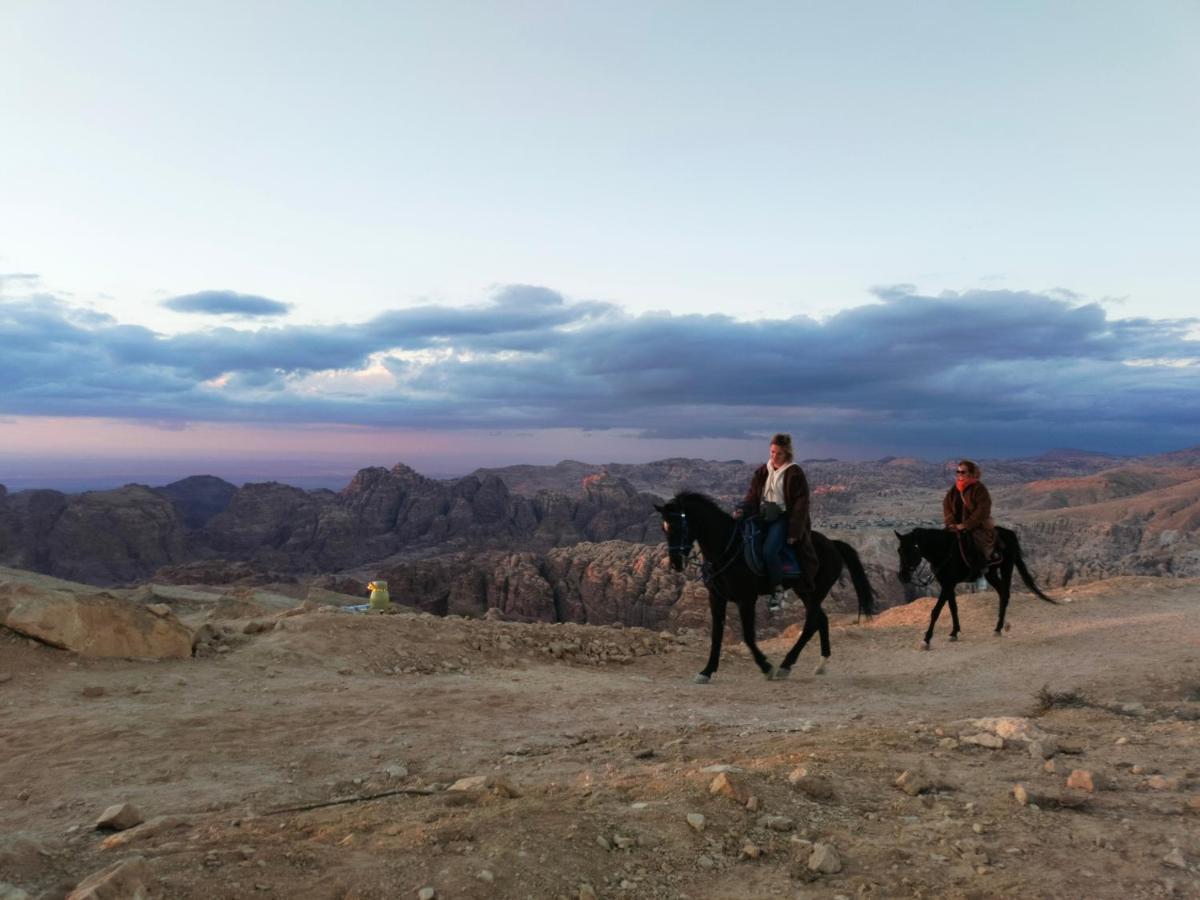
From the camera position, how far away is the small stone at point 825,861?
11.9 feet

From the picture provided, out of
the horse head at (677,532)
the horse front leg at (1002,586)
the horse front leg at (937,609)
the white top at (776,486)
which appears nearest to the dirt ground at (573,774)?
the horse head at (677,532)

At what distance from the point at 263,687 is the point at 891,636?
12.3 m

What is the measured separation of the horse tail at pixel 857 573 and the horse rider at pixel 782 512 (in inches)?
50.0

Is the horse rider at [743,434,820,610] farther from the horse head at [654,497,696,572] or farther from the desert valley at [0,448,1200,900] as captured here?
the desert valley at [0,448,1200,900]

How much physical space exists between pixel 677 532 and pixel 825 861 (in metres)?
6.51

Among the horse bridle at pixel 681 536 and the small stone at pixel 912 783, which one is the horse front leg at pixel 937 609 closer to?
the horse bridle at pixel 681 536

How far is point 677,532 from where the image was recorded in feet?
33.1

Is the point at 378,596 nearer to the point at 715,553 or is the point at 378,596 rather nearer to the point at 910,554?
the point at 715,553

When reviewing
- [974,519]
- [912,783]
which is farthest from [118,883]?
[974,519]

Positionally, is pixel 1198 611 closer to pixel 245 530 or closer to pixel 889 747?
pixel 889 747

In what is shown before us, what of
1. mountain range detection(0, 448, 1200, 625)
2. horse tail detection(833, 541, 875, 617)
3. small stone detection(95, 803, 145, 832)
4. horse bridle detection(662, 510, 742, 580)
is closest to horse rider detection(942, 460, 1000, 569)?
horse tail detection(833, 541, 875, 617)

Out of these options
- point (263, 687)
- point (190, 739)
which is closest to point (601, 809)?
point (190, 739)

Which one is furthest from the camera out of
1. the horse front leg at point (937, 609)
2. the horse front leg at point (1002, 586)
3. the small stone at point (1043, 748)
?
the horse front leg at point (1002, 586)

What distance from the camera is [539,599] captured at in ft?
158
